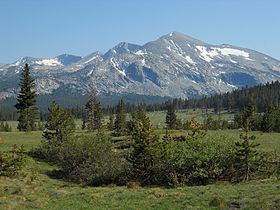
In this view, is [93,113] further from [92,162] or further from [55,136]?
[92,162]

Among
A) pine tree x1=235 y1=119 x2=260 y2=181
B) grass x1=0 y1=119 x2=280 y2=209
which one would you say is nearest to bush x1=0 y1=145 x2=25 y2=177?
grass x1=0 y1=119 x2=280 y2=209

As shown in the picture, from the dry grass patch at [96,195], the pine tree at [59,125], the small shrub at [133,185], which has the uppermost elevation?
the pine tree at [59,125]

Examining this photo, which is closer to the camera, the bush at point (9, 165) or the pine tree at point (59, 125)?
the bush at point (9, 165)

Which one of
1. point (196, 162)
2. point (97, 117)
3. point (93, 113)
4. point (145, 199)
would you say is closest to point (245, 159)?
point (196, 162)

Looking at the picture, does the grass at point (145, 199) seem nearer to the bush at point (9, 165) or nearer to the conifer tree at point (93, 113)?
the bush at point (9, 165)

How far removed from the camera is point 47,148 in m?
41.9

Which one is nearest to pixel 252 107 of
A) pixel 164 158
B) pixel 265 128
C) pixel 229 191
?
pixel 265 128

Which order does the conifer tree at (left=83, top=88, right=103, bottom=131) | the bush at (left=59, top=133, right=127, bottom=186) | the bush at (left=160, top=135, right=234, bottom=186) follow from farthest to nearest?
the conifer tree at (left=83, top=88, right=103, bottom=131) < the bush at (left=59, top=133, right=127, bottom=186) < the bush at (left=160, top=135, right=234, bottom=186)

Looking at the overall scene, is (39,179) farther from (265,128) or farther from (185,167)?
(265,128)

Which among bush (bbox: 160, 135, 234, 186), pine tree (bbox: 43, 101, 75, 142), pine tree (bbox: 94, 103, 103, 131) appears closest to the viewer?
bush (bbox: 160, 135, 234, 186)

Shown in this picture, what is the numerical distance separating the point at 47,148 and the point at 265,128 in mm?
56633

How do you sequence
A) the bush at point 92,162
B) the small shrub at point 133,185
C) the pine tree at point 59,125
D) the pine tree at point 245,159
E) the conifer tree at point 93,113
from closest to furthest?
1. the pine tree at point 245,159
2. the small shrub at point 133,185
3. the bush at point 92,162
4. the pine tree at point 59,125
5. the conifer tree at point 93,113

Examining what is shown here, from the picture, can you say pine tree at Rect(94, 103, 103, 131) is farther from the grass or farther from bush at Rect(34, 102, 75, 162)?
the grass

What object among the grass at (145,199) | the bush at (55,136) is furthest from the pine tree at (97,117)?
the grass at (145,199)
